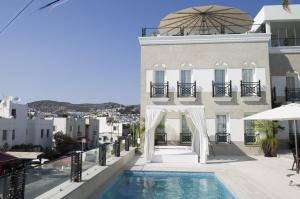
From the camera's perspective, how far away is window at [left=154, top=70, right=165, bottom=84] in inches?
726

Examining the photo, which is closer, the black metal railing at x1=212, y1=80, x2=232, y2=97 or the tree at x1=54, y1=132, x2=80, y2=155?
the black metal railing at x1=212, y1=80, x2=232, y2=97

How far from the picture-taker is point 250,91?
58.3 ft

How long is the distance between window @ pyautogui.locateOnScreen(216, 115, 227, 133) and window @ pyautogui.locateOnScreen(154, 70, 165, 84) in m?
4.08

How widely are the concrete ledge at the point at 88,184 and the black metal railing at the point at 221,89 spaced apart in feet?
24.6

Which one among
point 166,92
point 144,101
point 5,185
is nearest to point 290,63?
point 166,92

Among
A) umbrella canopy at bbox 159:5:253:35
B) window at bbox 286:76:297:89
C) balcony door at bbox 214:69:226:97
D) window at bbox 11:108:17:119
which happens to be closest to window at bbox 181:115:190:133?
balcony door at bbox 214:69:226:97

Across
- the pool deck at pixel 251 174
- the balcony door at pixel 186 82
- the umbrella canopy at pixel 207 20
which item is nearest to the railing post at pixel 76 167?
the pool deck at pixel 251 174

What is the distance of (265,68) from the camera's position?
17750 mm

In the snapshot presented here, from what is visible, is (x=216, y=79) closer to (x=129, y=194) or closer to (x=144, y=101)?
(x=144, y=101)

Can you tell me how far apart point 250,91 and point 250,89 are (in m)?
0.12

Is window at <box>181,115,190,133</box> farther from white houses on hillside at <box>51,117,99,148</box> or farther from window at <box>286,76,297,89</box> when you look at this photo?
white houses on hillside at <box>51,117,99,148</box>

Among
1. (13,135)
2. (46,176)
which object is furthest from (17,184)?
(13,135)

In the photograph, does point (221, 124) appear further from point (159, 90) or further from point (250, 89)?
point (159, 90)

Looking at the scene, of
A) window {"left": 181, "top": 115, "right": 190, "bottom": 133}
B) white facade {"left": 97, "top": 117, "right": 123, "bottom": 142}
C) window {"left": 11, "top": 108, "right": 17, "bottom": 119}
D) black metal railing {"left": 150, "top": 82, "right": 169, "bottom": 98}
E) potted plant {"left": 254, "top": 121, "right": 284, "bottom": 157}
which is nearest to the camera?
potted plant {"left": 254, "top": 121, "right": 284, "bottom": 157}
